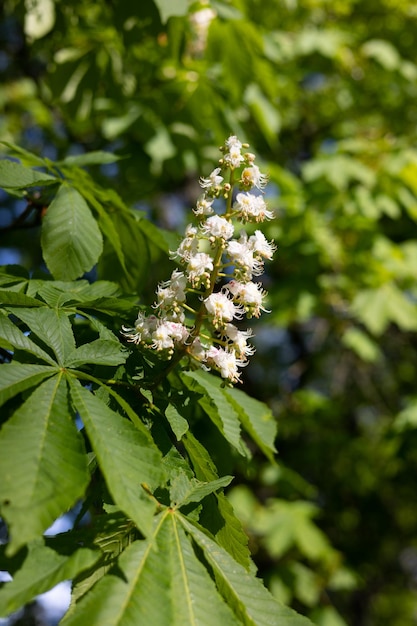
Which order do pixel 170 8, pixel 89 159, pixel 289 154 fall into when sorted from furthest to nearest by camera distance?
pixel 289 154 → pixel 170 8 → pixel 89 159

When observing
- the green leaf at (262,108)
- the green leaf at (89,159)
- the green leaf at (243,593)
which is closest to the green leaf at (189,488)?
the green leaf at (243,593)

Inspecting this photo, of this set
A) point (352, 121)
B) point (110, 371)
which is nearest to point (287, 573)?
point (352, 121)

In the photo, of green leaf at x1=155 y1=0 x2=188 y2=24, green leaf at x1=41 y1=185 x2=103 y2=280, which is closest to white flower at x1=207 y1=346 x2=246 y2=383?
green leaf at x1=41 y1=185 x2=103 y2=280

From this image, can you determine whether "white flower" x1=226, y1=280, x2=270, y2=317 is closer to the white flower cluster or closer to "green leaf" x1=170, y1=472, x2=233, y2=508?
the white flower cluster

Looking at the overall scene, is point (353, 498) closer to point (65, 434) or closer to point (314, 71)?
point (314, 71)

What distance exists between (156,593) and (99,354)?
16.7 inches

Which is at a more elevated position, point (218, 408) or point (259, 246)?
point (259, 246)

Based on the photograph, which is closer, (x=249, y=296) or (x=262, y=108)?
(x=249, y=296)

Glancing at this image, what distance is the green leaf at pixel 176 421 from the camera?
3.53ft

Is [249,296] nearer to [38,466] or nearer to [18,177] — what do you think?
[38,466]

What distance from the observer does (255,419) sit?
148 cm

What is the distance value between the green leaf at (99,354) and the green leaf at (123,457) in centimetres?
8

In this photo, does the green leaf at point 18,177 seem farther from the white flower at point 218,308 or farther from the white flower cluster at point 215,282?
the white flower at point 218,308

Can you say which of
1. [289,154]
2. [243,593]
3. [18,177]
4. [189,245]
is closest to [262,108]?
[18,177]
